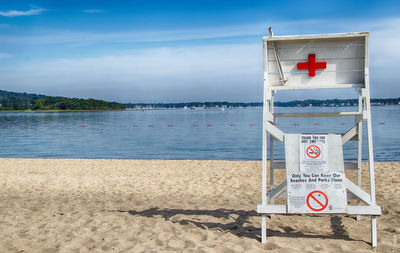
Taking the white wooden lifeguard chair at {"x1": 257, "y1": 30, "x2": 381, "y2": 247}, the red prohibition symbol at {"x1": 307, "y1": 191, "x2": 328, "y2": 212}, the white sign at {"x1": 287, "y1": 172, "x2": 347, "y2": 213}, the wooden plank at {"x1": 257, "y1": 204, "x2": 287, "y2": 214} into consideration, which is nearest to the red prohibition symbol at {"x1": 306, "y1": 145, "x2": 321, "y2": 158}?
the white wooden lifeguard chair at {"x1": 257, "y1": 30, "x2": 381, "y2": 247}

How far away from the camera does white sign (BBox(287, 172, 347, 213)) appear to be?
4148mm

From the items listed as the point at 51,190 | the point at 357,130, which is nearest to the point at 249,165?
the point at 51,190

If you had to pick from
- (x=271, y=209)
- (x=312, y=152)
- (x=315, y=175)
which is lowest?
(x=271, y=209)

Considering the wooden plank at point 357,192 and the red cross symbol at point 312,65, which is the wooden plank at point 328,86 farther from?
the wooden plank at point 357,192

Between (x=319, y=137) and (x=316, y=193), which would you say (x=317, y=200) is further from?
(x=319, y=137)

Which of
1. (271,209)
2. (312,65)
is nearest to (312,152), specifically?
(271,209)

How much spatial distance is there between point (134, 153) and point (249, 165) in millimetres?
12599

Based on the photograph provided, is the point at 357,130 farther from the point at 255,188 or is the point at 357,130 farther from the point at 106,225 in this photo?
the point at 255,188

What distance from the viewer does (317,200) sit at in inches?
165

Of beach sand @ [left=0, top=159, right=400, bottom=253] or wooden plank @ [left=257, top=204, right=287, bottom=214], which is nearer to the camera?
wooden plank @ [left=257, top=204, right=287, bottom=214]

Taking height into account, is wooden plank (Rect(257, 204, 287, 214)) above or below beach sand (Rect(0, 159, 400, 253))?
above

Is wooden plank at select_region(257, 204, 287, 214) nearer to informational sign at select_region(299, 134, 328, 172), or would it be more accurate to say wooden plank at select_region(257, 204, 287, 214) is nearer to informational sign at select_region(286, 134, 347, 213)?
informational sign at select_region(286, 134, 347, 213)

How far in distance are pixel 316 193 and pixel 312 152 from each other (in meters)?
0.45

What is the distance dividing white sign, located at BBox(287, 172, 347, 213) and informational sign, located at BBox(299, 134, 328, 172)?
99 millimetres
